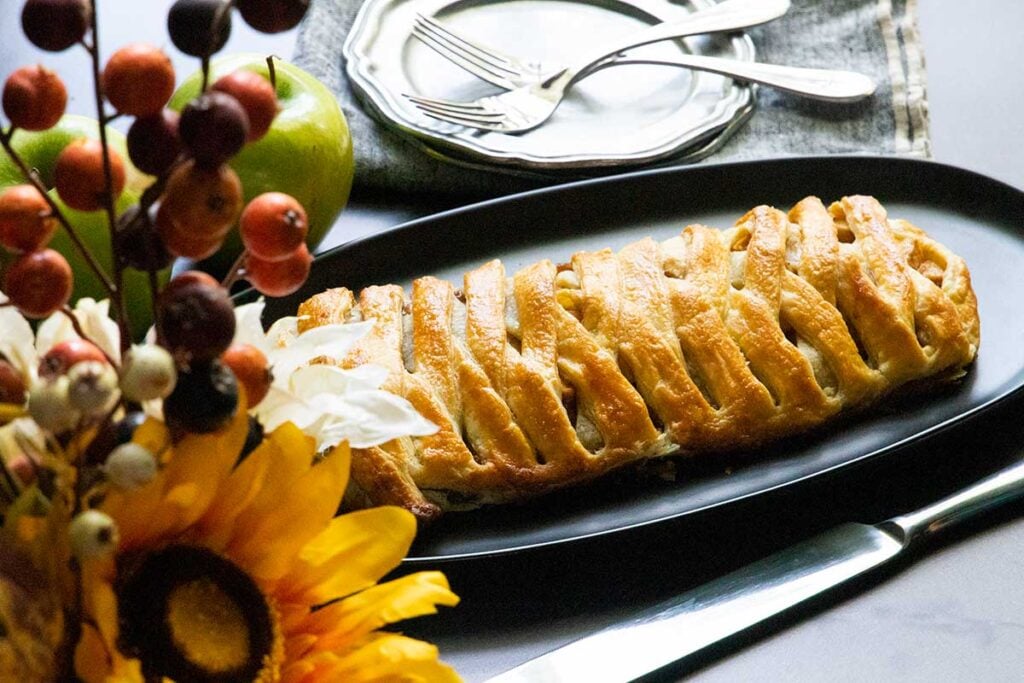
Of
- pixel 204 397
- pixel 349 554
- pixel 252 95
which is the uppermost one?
pixel 252 95

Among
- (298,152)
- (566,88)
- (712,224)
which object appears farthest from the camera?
(566,88)

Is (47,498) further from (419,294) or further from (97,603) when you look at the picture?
(419,294)

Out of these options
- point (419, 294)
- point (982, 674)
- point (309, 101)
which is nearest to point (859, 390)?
point (982, 674)

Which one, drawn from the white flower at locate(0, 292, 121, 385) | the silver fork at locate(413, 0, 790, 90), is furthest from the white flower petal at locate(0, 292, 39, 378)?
the silver fork at locate(413, 0, 790, 90)

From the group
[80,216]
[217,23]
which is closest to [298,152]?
[80,216]

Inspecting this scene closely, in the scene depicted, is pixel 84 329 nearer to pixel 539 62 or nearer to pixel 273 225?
pixel 273 225

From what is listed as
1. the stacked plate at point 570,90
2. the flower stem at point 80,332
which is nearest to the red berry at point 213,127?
the flower stem at point 80,332

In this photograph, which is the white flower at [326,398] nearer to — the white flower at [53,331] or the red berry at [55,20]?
the white flower at [53,331]
